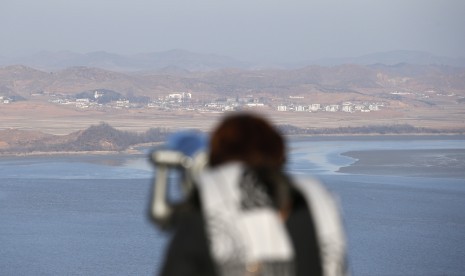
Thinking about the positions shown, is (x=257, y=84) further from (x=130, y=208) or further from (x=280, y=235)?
(x=280, y=235)

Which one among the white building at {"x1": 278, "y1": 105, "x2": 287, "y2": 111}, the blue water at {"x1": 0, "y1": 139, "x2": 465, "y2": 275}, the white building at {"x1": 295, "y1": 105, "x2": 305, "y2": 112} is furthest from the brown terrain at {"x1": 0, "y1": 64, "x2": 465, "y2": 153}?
the blue water at {"x1": 0, "y1": 139, "x2": 465, "y2": 275}

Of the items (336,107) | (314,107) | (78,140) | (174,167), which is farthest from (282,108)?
(174,167)

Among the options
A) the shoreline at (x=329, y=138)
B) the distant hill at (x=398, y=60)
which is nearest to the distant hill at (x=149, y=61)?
the distant hill at (x=398, y=60)

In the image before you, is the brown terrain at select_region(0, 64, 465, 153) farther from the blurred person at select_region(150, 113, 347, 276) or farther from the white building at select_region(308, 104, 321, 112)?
the blurred person at select_region(150, 113, 347, 276)

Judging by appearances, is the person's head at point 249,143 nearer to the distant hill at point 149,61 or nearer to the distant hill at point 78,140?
the distant hill at point 78,140

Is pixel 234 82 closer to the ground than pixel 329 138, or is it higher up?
higher up

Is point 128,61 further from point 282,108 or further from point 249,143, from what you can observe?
point 249,143

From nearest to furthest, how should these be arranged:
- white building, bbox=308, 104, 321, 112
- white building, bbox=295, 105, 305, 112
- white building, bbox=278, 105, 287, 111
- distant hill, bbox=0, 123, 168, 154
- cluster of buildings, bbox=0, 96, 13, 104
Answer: distant hill, bbox=0, 123, 168, 154, white building, bbox=278, 105, 287, 111, white building, bbox=295, 105, 305, 112, white building, bbox=308, 104, 321, 112, cluster of buildings, bbox=0, 96, 13, 104
